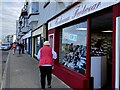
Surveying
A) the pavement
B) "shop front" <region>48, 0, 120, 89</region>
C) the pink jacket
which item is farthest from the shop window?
the pink jacket

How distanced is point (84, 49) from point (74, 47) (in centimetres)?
163

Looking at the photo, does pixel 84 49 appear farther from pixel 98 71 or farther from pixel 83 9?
pixel 83 9

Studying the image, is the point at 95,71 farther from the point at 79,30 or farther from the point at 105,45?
the point at 105,45

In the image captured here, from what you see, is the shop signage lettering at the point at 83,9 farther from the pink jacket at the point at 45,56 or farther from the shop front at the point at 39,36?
the shop front at the point at 39,36

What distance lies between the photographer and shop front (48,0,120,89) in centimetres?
750

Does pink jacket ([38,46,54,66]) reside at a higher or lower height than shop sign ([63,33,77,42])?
lower

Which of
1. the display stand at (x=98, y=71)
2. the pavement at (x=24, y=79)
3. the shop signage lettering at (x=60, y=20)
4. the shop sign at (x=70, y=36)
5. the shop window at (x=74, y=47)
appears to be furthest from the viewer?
the shop signage lettering at (x=60, y=20)

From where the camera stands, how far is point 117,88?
658cm

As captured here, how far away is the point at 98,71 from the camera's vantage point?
10266 millimetres

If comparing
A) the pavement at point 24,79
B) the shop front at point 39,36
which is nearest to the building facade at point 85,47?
the pavement at point 24,79

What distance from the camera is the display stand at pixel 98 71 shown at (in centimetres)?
1011

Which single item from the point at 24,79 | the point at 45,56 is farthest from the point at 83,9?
the point at 24,79

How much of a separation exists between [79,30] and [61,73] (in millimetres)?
2531

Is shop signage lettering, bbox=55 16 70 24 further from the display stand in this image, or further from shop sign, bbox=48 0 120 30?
the display stand
